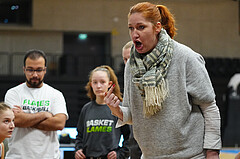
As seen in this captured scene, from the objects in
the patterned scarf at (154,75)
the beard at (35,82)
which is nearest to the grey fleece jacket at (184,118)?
the patterned scarf at (154,75)

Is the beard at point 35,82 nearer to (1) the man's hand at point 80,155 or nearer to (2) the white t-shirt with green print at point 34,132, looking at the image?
(2) the white t-shirt with green print at point 34,132

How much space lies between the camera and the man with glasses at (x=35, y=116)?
145 inches

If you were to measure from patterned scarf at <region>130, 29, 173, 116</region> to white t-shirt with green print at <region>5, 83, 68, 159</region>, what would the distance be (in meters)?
1.64

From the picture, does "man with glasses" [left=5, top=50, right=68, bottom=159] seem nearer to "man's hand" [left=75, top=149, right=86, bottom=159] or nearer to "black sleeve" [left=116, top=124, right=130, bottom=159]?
"man's hand" [left=75, top=149, right=86, bottom=159]

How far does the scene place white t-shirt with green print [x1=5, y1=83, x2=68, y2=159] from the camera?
146 inches

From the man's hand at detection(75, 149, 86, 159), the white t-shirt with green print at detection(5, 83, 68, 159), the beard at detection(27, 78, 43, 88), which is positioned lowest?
the man's hand at detection(75, 149, 86, 159)

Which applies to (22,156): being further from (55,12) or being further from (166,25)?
(55,12)

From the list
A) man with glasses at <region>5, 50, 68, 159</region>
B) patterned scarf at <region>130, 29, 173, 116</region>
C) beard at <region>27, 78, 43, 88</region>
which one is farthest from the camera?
beard at <region>27, 78, 43, 88</region>

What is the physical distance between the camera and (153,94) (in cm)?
237

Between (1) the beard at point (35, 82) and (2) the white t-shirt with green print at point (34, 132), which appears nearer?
(2) the white t-shirt with green print at point (34, 132)

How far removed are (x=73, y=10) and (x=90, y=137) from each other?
14.6 metres

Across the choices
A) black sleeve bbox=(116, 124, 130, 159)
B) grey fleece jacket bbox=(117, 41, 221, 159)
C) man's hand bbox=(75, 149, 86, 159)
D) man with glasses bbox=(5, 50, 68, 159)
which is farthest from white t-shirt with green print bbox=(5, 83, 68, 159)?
grey fleece jacket bbox=(117, 41, 221, 159)

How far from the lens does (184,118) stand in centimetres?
243

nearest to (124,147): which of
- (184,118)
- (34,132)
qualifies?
(34,132)
